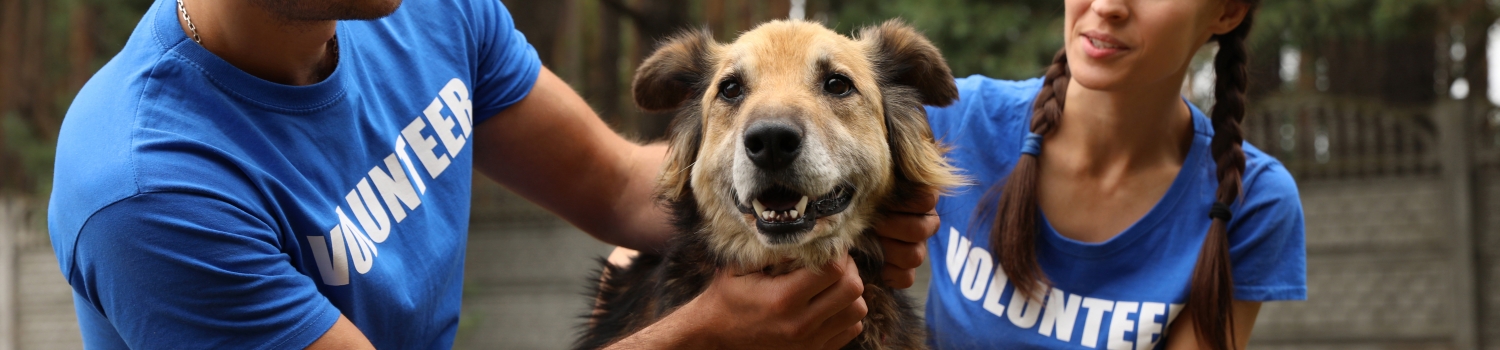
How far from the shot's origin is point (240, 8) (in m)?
2.05

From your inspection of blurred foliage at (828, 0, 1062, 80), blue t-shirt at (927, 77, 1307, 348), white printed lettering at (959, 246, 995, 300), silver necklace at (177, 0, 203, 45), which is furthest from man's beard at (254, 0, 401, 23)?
blurred foliage at (828, 0, 1062, 80)

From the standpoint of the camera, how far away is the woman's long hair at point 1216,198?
273 cm

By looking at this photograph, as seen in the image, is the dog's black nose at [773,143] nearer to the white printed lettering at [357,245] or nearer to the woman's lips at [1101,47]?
the white printed lettering at [357,245]

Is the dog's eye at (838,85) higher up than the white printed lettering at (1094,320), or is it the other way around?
the dog's eye at (838,85)

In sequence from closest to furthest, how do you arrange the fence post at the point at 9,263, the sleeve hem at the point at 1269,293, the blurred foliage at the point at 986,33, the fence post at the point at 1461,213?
the sleeve hem at the point at 1269,293
the blurred foliage at the point at 986,33
the fence post at the point at 1461,213
the fence post at the point at 9,263

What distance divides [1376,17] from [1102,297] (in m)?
5.73

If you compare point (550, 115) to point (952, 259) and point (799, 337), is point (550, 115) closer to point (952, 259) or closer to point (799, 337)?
point (799, 337)

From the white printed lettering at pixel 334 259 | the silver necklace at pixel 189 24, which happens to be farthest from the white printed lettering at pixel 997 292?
the silver necklace at pixel 189 24

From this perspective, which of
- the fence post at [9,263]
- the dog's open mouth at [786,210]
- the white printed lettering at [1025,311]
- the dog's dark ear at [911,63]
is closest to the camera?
the dog's open mouth at [786,210]

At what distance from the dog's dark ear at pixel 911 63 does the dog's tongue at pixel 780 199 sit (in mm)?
482

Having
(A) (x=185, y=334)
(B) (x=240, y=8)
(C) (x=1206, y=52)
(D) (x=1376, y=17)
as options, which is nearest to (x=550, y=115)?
(B) (x=240, y=8)

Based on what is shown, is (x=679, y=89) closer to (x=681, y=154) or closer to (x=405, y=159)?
(x=681, y=154)

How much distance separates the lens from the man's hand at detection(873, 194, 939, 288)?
2.45 metres

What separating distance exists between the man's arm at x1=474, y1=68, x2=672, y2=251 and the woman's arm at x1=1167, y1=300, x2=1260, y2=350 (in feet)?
4.69
